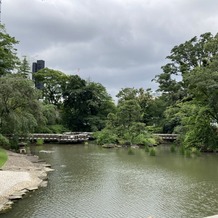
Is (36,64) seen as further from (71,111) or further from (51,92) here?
(71,111)

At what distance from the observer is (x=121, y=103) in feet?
118

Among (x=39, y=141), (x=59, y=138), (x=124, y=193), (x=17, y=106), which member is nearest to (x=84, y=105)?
(x=59, y=138)

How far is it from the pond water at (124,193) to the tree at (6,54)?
1500cm

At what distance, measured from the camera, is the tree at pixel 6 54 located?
94.3 feet

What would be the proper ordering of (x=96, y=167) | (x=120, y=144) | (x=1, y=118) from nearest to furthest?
(x=96, y=167) → (x=1, y=118) → (x=120, y=144)

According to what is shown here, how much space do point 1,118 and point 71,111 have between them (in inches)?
904

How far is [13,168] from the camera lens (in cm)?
1521

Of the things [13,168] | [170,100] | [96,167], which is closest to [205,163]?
[96,167]

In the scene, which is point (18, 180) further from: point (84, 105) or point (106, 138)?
point (84, 105)

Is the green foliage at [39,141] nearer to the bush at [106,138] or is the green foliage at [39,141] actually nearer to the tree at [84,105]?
the bush at [106,138]

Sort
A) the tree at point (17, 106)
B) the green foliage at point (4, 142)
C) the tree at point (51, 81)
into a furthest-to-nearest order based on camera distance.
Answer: the tree at point (51, 81) → the tree at point (17, 106) → the green foliage at point (4, 142)

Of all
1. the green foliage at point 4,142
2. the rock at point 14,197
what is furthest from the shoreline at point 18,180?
the green foliage at point 4,142

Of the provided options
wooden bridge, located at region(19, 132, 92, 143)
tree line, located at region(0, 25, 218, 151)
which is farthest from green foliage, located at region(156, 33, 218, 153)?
wooden bridge, located at region(19, 132, 92, 143)

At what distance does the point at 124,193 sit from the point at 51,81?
116 ft
